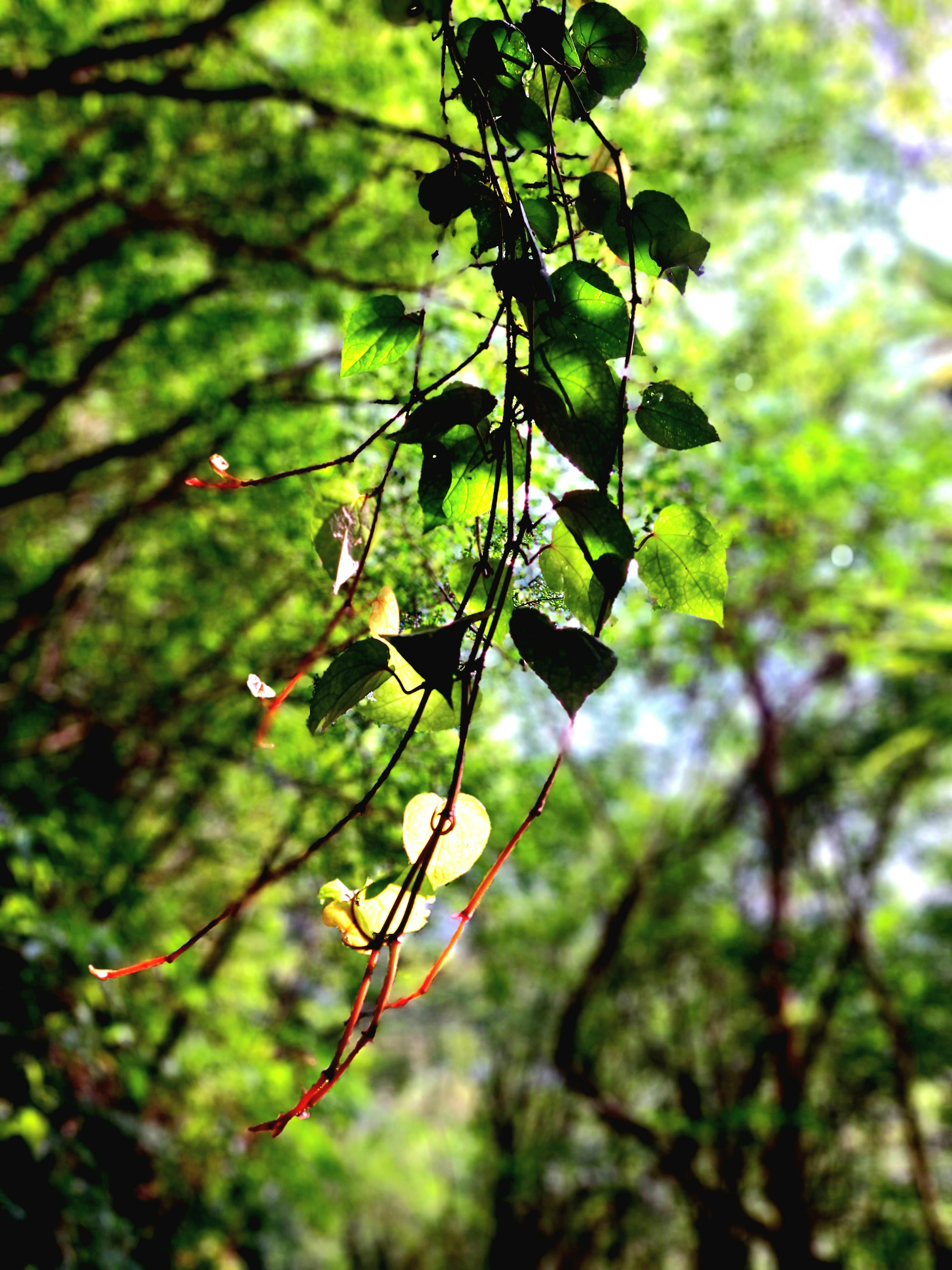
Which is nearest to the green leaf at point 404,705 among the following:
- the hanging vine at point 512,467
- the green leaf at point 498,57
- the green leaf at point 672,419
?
the hanging vine at point 512,467

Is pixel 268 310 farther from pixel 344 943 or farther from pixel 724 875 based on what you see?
pixel 724 875

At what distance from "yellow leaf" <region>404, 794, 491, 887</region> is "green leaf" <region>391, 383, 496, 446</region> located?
128 mm

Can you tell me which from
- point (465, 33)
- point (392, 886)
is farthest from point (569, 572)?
point (465, 33)

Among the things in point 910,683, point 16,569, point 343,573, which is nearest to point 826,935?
point 910,683

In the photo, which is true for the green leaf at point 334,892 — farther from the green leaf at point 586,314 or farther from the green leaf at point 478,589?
the green leaf at point 586,314

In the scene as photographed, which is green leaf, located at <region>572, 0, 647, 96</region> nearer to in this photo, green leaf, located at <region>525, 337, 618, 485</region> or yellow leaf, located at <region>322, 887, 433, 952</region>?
green leaf, located at <region>525, 337, 618, 485</region>

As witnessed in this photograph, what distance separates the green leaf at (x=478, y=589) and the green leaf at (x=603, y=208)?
137 millimetres

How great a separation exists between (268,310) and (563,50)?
1850 mm

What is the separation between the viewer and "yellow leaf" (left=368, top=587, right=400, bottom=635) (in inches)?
12.1

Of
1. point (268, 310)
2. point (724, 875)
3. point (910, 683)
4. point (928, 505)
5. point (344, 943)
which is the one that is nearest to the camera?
point (344, 943)

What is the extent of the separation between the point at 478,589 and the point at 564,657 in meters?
0.07

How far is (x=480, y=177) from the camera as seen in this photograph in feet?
1.09

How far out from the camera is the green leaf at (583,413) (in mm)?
284

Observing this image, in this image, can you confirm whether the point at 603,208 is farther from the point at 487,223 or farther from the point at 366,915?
the point at 366,915
